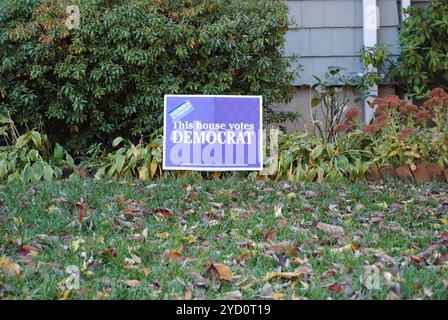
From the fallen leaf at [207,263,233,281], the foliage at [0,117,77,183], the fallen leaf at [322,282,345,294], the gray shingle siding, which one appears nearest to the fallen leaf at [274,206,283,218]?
the fallen leaf at [207,263,233,281]

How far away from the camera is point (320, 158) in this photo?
19.6 ft

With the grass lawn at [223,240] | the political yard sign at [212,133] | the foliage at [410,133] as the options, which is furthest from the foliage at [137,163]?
the foliage at [410,133]

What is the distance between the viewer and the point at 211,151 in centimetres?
573

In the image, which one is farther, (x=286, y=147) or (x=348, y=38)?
(x=348, y=38)

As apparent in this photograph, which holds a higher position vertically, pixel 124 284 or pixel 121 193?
pixel 121 193

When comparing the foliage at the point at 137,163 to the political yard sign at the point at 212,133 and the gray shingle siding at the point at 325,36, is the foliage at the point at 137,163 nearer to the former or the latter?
the political yard sign at the point at 212,133

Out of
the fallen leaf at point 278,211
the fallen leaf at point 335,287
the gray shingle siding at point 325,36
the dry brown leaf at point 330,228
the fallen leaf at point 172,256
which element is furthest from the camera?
the gray shingle siding at point 325,36

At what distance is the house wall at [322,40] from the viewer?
24.8ft

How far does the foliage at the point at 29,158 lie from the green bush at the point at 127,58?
23 cm

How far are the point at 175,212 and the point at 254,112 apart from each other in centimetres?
179

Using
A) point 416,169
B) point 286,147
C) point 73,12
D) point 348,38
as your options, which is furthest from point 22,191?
point 348,38
